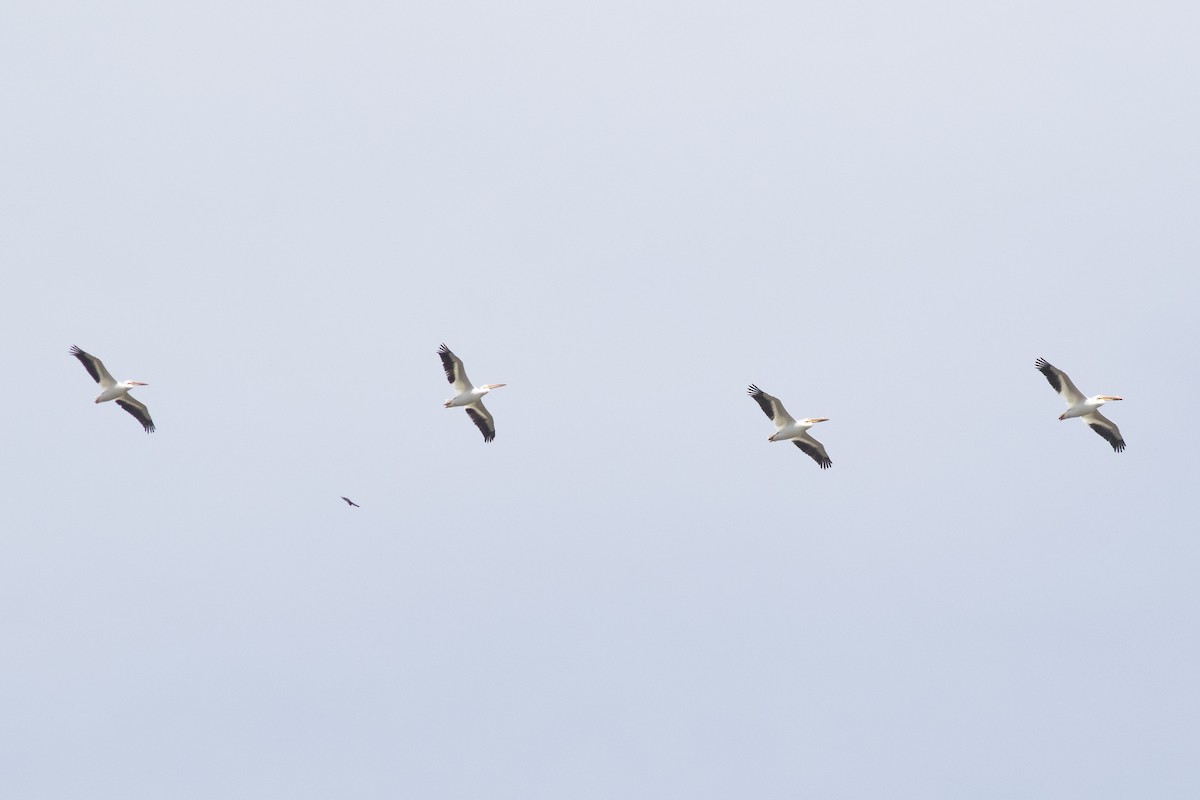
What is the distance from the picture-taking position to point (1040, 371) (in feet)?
181

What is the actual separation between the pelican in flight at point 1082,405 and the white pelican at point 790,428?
15.7 ft

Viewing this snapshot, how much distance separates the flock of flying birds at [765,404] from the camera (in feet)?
182

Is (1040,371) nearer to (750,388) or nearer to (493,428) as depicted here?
(750,388)

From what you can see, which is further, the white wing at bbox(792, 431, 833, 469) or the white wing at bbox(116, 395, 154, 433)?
the white wing at bbox(116, 395, 154, 433)

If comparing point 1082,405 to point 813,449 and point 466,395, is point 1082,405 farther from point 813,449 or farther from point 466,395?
point 466,395

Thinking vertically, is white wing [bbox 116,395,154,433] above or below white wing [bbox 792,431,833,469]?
above

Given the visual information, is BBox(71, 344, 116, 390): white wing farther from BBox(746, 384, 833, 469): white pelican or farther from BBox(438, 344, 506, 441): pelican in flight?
BBox(746, 384, 833, 469): white pelican

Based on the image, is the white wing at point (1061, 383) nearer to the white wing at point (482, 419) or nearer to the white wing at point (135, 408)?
the white wing at point (482, 419)

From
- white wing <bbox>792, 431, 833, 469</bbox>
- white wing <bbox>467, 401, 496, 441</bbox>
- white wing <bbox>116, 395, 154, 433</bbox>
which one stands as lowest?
white wing <bbox>792, 431, 833, 469</bbox>

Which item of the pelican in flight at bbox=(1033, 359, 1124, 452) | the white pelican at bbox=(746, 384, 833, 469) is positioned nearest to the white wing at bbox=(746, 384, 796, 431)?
the white pelican at bbox=(746, 384, 833, 469)

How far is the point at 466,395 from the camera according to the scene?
5738 centimetres

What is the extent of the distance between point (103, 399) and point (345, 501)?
11120 mm

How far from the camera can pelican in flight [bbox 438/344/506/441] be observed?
187 ft

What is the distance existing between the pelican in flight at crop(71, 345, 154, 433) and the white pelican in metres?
13.3
